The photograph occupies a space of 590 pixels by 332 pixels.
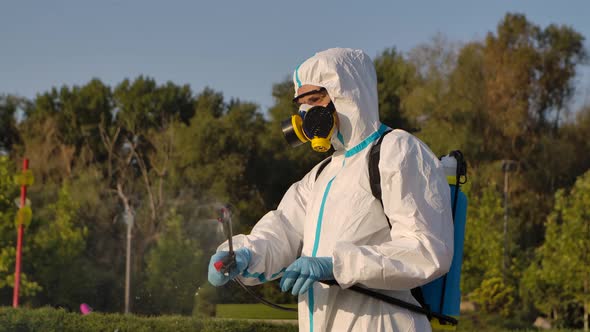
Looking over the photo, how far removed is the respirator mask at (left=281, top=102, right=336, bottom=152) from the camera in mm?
3420

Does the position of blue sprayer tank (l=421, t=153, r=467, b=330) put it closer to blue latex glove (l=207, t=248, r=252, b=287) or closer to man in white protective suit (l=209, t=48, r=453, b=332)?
man in white protective suit (l=209, t=48, r=453, b=332)

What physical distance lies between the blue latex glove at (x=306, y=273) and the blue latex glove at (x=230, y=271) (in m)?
0.31

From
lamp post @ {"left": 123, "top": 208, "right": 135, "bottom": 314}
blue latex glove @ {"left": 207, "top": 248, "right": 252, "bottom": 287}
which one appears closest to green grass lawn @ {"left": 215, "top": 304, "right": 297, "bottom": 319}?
blue latex glove @ {"left": 207, "top": 248, "right": 252, "bottom": 287}

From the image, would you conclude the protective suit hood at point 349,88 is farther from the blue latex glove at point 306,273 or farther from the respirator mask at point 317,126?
the blue latex glove at point 306,273

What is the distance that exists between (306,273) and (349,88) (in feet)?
2.59

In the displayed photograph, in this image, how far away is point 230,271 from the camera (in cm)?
336

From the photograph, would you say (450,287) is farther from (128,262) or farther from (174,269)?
(128,262)

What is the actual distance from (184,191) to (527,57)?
1516 cm

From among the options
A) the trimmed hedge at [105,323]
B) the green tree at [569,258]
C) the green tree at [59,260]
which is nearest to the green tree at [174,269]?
the green tree at [59,260]

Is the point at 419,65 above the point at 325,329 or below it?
above

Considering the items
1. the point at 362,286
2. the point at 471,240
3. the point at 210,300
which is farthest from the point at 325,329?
the point at 471,240

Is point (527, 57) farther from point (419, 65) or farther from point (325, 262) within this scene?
point (325, 262)

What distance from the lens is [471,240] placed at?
24453 millimetres

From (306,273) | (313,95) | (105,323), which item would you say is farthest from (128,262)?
(306,273)
